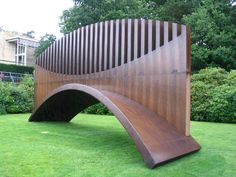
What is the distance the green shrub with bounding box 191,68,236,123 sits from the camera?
11.4m

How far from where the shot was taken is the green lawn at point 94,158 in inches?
170

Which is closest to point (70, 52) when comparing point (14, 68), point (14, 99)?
point (14, 99)

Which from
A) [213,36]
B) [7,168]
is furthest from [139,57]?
[213,36]

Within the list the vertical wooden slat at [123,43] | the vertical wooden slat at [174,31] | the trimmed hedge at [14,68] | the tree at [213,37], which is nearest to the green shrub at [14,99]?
the trimmed hedge at [14,68]

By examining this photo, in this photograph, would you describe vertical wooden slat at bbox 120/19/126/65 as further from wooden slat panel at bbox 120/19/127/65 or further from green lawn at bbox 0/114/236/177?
green lawn at bbox 0/114/236/177

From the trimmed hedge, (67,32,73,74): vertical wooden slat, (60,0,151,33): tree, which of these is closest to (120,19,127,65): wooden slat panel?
(67,32,73,74): vertical wooden slat

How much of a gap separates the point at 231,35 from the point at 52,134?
1457 cm

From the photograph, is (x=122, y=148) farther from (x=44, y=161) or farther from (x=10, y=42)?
(x=10, y=42)

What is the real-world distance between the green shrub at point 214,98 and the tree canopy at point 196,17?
18.1 ft

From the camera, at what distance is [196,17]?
19.6 m

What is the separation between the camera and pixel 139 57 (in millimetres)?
6418

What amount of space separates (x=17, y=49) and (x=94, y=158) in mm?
32013

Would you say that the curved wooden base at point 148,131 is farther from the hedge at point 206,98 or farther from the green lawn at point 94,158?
the hedge at point 206,98

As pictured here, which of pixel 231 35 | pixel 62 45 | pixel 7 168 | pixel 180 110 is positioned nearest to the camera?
pixel 7 168
